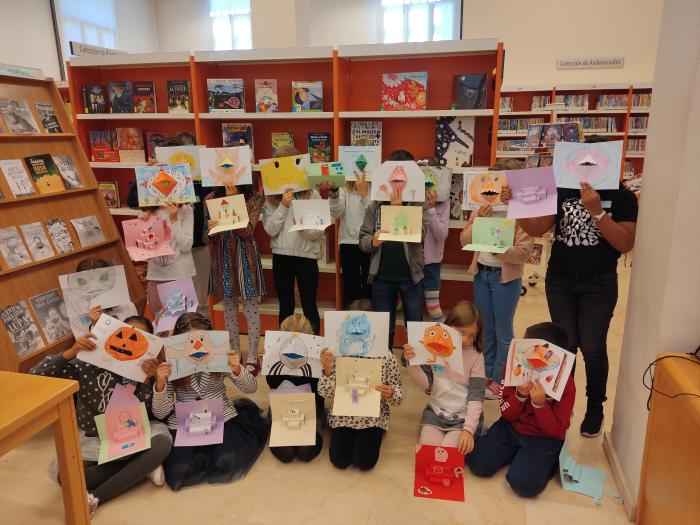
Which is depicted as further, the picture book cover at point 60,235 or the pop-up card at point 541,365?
the picture book cover at point 60,235

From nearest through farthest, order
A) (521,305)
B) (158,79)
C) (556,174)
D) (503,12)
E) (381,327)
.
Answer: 1. (556,174)
2. (381,327)
3. (158,79)
4. (521,305)
5. (503,12)

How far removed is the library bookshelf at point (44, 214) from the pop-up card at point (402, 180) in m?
1.88

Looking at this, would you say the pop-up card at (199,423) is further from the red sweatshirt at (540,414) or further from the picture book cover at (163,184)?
the red sweatshirt at (540,414)

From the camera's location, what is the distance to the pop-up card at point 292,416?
2455mm

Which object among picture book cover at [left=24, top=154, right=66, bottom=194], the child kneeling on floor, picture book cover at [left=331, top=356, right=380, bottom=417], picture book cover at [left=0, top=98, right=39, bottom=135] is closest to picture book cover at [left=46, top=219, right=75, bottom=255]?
picture book cover at [left=24, top=154, right=66, bottom=194]

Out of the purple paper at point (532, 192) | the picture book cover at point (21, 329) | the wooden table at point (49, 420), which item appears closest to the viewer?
the wooden table at point (49, 420)

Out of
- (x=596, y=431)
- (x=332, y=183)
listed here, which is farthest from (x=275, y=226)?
(x=596, y=431)

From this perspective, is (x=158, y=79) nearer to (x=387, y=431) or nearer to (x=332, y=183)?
(x=332, y=183)

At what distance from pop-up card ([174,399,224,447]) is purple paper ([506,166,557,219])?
170 centimetres

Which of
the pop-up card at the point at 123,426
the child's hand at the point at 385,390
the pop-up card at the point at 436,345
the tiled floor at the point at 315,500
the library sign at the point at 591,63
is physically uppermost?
the library sign at the point at 591,63

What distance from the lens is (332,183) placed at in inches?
120

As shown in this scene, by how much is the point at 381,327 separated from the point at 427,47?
1978 millimetres

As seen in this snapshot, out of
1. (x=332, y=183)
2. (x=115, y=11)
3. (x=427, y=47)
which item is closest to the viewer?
(x=332, y=183)

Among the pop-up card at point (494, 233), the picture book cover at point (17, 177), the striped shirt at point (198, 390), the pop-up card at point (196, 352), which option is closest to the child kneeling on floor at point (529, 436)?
the pop-up card at point (494, 233)
